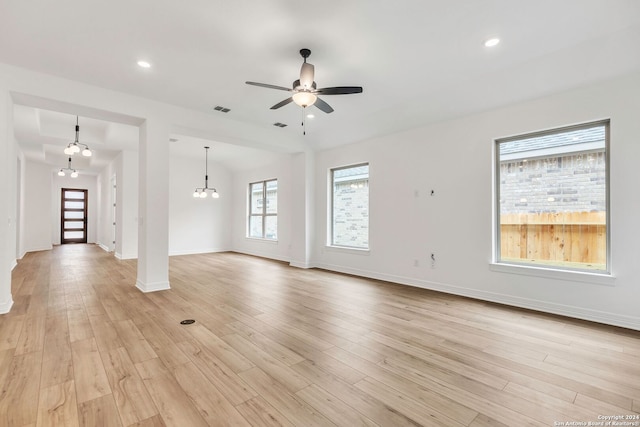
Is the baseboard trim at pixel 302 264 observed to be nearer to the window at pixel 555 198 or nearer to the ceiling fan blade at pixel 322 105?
the window at pixel 555 198

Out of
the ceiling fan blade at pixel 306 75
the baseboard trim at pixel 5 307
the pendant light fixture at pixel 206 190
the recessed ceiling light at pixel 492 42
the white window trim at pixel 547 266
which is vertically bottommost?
the baseboard trim at pixel 5 307

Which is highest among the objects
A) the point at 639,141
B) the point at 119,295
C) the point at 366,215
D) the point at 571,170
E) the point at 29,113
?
the point at 29,113

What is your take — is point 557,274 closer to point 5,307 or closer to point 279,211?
point 279,211

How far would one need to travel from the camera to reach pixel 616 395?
199cm

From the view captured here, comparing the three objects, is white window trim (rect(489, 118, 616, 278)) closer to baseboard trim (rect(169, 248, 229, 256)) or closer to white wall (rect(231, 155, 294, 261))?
white wall (rect(231, 155, 294, 261))

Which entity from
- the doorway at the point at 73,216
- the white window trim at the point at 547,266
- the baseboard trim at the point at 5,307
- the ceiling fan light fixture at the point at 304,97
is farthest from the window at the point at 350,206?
the doorway at the point at 73,216

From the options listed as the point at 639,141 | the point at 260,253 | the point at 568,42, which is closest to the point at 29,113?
the point at 260,253

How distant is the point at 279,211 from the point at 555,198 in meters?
6.13

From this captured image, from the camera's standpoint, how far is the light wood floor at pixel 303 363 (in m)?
1.80

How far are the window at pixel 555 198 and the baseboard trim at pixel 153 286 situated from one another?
→ 512cm

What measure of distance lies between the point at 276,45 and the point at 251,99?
5.02ft

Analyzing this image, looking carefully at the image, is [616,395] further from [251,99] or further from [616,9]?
[251,99]

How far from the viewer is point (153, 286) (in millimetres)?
4609

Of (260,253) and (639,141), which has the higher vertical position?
(639,141)
